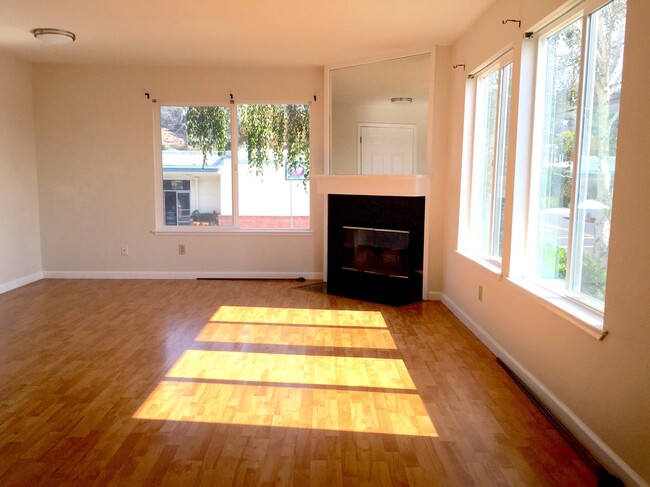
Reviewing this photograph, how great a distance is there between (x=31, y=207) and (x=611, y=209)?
5901mm

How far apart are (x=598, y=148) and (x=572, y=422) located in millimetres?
1289

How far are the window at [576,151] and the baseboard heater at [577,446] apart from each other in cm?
58

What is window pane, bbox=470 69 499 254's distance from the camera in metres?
4.07

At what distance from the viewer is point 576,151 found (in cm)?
262

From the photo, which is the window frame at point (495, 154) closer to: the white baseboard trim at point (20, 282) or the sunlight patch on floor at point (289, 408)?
the sunlight patch on floor at point (289, 408)

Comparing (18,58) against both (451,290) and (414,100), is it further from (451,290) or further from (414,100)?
(451,290)

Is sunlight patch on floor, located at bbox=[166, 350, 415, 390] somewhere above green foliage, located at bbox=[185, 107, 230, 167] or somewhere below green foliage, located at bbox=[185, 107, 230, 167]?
below

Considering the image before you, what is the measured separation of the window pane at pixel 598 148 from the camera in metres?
2.32

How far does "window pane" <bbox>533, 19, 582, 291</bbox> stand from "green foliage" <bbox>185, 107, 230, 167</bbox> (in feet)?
12.5

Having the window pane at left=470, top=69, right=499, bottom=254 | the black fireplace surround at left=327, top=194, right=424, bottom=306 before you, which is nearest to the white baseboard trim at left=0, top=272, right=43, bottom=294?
the black fireplace surround at left=327, top=194, right=424, bottom=306

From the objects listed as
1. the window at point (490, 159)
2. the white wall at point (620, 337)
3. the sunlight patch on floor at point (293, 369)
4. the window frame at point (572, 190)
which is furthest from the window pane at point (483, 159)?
the sunlight patch on floor at point (293, 369)

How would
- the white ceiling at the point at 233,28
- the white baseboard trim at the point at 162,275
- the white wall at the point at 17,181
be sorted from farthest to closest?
the white baseboard trim at the point at 162,275 → the white wall at the point at 17,181 → the white ceiling at the point at 233,28

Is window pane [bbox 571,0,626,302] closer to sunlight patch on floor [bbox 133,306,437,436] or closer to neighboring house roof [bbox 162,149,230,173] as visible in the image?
sunlight patch on floor [bbox 133,306,437,436]

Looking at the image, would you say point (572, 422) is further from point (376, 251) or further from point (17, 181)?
point (17, 181)
